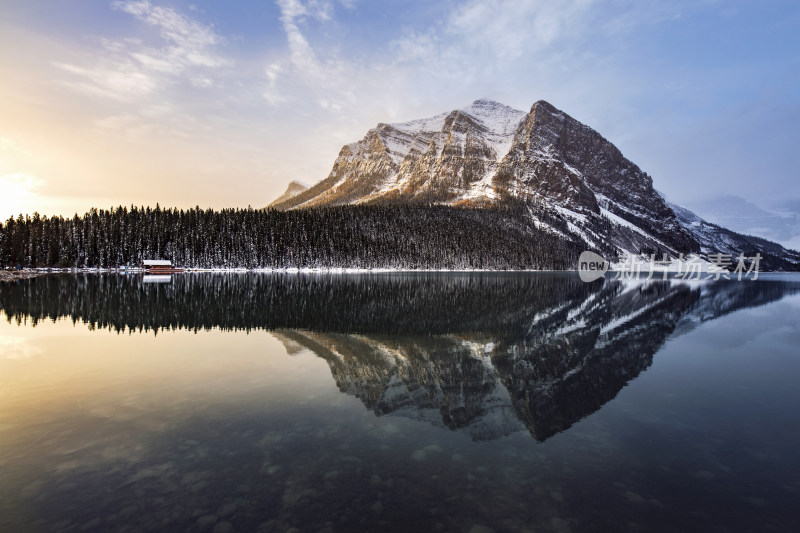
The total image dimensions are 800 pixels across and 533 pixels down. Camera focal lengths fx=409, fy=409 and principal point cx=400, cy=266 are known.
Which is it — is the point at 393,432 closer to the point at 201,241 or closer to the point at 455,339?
the point at 455,339

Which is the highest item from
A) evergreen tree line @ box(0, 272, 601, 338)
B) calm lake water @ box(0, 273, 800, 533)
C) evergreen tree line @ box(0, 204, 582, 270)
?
evergreen tree line @ box(0, 204, 582, 270)

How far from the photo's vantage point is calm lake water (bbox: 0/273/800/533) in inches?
332

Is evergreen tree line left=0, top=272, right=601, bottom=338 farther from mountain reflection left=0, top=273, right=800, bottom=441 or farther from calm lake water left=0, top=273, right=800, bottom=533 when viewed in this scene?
calm lake water left=0, top=273, right=800, bottom=533

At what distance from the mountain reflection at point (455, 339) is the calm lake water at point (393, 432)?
0.18m

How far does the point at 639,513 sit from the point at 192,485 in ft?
31.8

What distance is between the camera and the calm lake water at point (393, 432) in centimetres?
843

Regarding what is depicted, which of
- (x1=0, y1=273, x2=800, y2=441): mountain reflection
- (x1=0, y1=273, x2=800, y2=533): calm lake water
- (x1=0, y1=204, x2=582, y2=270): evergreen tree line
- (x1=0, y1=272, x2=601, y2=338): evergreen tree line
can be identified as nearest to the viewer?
(x1=0, y1=273, x2=800, y2=533): calm lake water

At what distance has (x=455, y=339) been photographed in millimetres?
26266

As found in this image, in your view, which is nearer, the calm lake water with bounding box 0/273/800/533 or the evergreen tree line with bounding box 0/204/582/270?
the calm lake water with bounding box 0/273/800/533

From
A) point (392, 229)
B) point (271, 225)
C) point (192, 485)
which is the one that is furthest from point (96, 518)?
point (392, 229)

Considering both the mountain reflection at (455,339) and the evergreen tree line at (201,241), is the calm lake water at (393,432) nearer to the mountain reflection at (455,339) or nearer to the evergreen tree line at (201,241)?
the mountain reflection at (455,339)

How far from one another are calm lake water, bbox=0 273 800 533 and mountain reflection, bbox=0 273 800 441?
18cm


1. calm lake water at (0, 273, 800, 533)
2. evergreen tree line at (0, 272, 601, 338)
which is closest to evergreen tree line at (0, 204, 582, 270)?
evergreen tree line at (0, 272, 601, 338)

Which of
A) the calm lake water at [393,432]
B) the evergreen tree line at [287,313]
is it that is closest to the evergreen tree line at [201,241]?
the evergreen tree line at [287,313]
